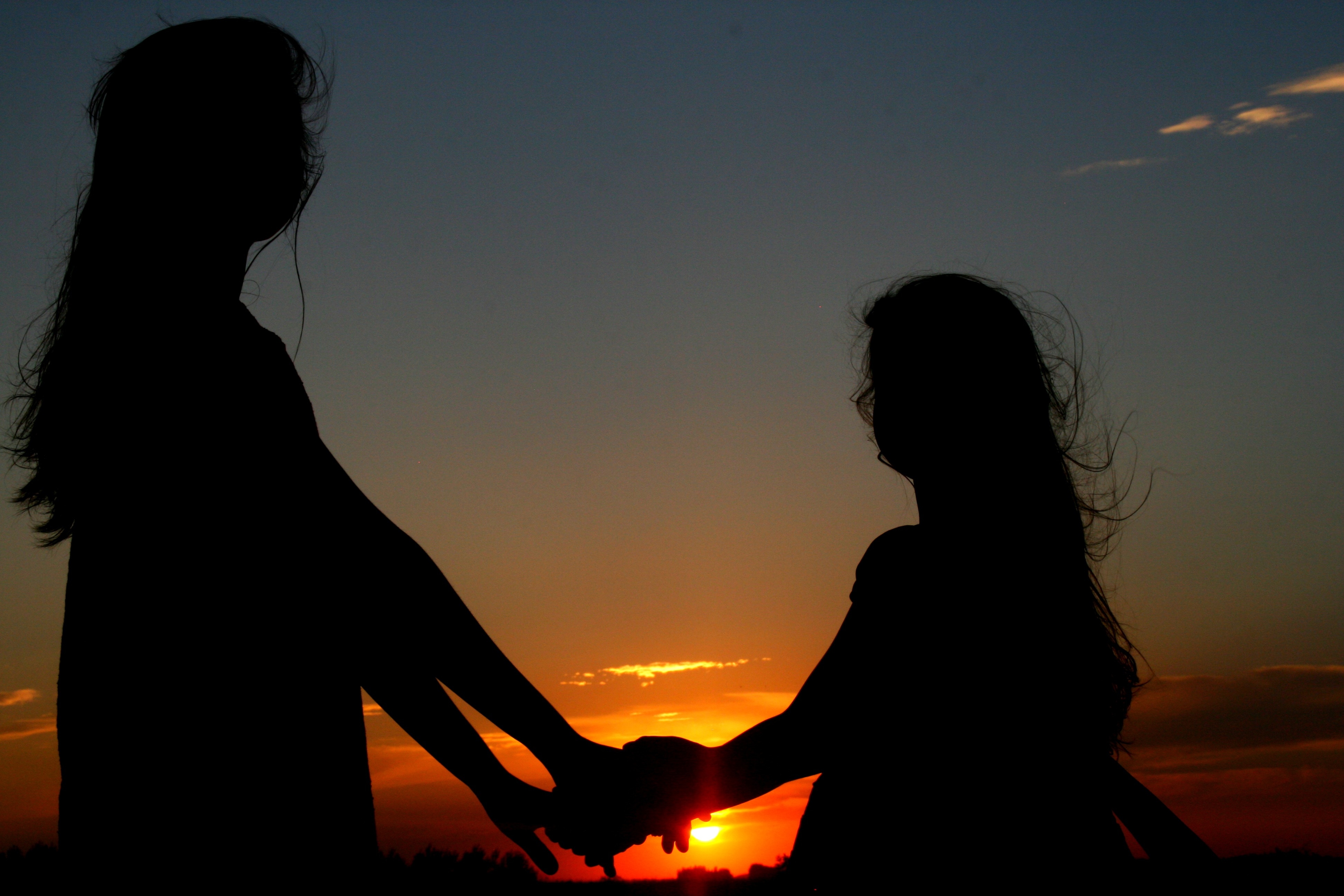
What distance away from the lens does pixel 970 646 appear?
8.31ft

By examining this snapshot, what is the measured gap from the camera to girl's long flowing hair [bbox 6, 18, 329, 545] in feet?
5.46

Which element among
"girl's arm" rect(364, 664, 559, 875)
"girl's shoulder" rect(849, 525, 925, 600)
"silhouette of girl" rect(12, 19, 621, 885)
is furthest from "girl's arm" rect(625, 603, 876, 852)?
"silhouette of girl" rect(12, 19, 621, 885)

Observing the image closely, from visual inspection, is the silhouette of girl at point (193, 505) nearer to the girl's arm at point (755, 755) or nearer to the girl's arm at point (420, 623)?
the girl's arm at point (420, 623)

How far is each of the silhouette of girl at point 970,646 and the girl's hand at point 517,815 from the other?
0.80m

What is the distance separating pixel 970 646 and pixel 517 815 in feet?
4.94

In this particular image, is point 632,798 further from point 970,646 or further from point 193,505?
point 193,505

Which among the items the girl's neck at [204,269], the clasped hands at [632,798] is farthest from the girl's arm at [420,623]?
the clasped hands at [632,798]

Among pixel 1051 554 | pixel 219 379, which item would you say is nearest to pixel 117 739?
pixel 219 379

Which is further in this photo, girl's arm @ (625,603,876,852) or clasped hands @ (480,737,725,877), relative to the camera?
clasped hands @ (480,737,725,877)

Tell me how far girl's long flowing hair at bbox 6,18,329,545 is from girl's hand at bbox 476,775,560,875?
4.84 feet

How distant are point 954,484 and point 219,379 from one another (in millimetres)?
1908

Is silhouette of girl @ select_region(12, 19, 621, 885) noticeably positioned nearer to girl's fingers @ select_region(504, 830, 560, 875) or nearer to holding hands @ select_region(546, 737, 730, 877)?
girl's fingers @ select_region(504, 830, 560, 875)

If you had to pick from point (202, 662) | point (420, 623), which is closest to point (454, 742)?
point (420, 623)

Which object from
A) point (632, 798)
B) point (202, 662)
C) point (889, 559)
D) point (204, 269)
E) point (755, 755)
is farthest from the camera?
point (632, 798)
